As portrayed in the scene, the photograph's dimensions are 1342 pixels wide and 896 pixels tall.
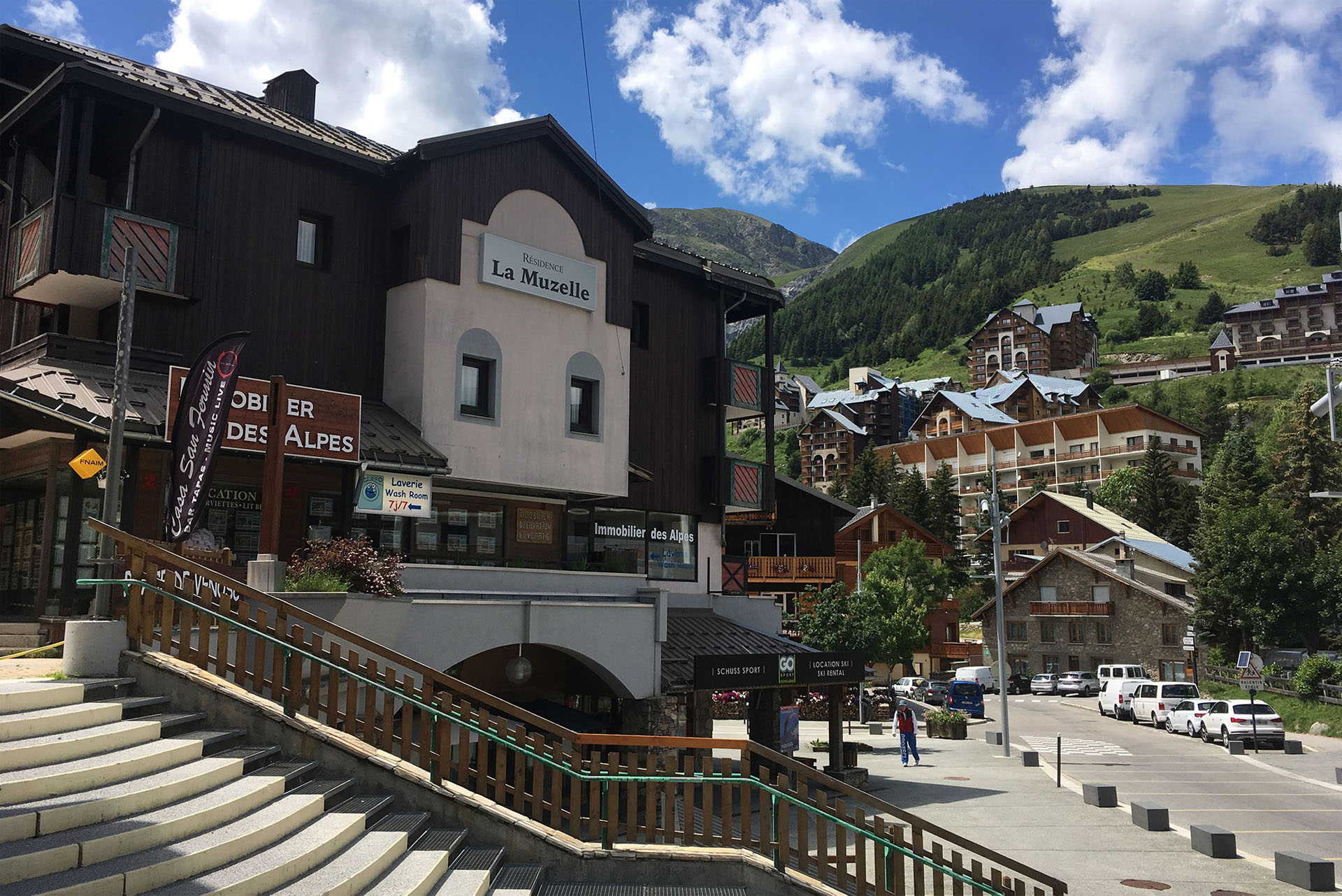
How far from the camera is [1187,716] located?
43.6m

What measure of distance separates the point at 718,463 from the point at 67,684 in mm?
21610

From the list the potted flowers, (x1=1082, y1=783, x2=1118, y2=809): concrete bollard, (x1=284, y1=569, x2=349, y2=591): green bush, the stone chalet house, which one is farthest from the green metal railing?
the stone chalet house

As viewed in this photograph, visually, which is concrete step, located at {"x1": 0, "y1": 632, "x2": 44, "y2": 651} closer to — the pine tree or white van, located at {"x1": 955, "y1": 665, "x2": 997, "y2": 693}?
white van, located at {"x1": 955, "y1": 665, "x2": 997, "y2": 693}

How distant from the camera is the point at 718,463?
3045 centimetres

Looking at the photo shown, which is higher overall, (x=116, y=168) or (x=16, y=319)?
(x=116, y=168)

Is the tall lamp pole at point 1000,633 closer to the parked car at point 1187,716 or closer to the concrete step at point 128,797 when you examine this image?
the parked car at point 1187,716

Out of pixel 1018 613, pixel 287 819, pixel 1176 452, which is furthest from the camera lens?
pixel 1176 452

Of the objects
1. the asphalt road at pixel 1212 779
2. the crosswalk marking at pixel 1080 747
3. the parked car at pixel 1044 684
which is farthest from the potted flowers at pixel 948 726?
the parked car at pixel 1044 684

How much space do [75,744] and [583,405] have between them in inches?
687

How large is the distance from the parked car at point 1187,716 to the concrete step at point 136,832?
41.8m

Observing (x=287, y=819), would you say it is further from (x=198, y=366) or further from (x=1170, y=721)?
(x=1170, y=721)

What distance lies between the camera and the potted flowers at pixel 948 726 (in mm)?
42719

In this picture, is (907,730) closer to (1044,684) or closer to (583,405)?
(583,405)

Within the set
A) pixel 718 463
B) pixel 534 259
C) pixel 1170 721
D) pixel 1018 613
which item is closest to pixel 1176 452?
pixel 1018 613
